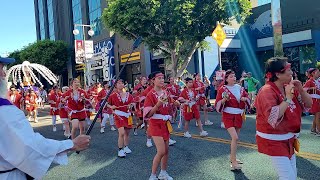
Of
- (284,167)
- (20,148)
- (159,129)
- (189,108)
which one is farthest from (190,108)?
(20,148)

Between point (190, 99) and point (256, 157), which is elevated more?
point (190, 99)

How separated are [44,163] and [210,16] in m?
17.6

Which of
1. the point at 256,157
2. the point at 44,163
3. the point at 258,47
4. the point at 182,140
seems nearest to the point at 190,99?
the point at 182,140

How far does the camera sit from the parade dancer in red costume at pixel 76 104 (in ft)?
32.1

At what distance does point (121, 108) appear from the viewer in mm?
8336

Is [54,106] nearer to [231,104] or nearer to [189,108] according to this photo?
[189,108]

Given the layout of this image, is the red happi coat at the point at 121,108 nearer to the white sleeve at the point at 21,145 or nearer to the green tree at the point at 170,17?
the white sleeve at the point at 21,145

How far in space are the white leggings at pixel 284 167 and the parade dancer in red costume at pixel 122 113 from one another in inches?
188

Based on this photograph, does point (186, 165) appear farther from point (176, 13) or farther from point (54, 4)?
point (54, 4)

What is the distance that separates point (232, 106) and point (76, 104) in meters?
5.03

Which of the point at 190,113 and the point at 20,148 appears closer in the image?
the point at 20,148

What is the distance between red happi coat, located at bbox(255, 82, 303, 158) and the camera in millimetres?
3676

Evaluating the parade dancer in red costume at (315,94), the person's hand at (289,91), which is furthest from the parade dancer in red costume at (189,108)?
the person's hand at (289,91)

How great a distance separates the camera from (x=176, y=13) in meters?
18.2
